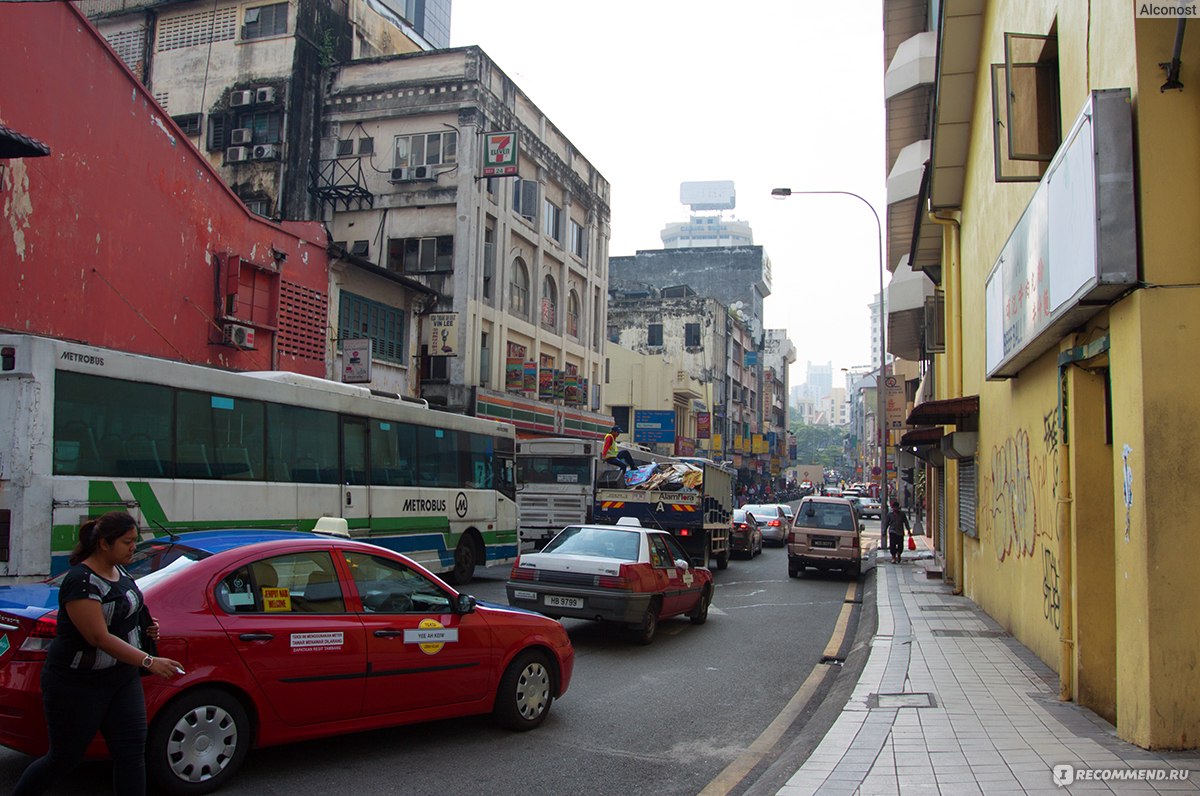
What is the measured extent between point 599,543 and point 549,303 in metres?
29.6

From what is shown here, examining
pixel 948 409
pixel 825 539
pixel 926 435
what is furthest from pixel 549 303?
pixel 948 409

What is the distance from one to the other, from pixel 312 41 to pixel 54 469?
28.5 meters

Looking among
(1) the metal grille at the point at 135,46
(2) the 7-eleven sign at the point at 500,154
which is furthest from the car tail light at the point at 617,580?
(1) the metal grille at the point at 135,46

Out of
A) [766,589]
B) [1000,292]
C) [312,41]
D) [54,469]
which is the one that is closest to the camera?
[54,469]

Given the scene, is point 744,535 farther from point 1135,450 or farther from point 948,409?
point 1135,450

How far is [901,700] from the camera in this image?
26.7 ft

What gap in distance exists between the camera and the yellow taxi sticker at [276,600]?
5.82 metres

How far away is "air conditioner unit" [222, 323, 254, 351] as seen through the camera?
820 inches

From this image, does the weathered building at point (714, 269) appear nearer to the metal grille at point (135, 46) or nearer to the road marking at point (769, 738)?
the metal grille at point (135, 46)

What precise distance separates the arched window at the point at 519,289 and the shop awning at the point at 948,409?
895 inches

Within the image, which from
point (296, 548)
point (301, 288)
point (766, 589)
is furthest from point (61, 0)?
point (766, 589)

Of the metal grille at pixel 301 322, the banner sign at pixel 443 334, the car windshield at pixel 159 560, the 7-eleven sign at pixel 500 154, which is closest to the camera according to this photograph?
the car windshield at pixel 159 560

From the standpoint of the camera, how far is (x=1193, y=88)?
640cm

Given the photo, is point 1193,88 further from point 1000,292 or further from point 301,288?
point 301,288
